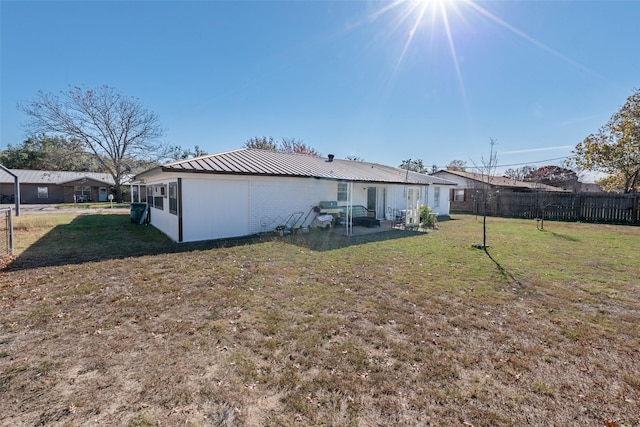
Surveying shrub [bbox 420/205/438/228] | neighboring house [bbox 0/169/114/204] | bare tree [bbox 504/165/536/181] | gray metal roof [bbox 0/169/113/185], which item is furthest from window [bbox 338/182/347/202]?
bare tree [bbox 504/165/536/181]

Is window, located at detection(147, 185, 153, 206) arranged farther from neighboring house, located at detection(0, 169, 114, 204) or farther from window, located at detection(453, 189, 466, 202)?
neighboring house, located at detection(0, 169, 114, 204)

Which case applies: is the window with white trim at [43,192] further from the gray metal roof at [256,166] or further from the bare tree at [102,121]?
the gray metal roof at [256,166]

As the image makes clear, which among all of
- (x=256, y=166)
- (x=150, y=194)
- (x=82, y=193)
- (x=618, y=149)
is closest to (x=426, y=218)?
(x=256, y=166)

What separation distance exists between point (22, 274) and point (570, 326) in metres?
9.65

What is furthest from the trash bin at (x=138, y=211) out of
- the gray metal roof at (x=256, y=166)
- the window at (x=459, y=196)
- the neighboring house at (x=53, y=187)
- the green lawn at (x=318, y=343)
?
the neighboring house at (x=53, y=187)

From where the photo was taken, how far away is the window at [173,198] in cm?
983

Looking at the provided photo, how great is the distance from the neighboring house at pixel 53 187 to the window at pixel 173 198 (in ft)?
110

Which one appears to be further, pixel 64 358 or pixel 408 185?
pixel 408 185

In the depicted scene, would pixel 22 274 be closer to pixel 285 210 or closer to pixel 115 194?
pixel 285 210

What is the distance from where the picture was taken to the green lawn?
2.35 m

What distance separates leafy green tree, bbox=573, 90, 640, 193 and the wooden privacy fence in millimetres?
4729

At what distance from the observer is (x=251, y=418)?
7.35 ft

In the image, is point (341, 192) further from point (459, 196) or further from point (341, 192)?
point (459, 196)

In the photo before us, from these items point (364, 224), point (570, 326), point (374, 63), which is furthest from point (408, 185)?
point (570, 326)
